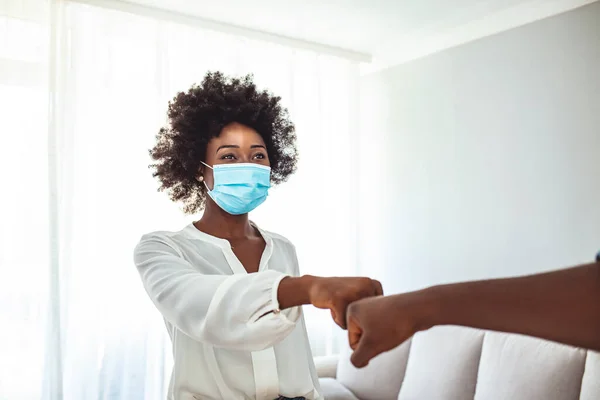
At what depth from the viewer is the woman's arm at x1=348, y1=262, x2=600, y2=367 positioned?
2.14 feet

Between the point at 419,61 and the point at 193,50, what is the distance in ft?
4.63

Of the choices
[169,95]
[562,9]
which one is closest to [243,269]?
[169,95]

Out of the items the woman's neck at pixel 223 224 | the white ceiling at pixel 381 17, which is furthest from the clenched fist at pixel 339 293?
the white ceiling at pixel 381 17

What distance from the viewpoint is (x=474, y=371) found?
2602 millimetres

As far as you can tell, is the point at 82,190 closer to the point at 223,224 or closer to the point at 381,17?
the point at 223,224

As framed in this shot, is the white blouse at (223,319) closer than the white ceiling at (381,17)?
Yes

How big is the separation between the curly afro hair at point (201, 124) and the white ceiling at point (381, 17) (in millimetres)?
1564

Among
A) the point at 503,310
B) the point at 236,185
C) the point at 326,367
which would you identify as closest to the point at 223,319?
the point at 503,310

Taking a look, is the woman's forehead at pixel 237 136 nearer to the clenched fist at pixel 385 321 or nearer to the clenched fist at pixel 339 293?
the clenched fist at pixel 339 293

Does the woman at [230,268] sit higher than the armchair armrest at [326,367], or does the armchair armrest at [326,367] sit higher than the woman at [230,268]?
the woman at [230,268]

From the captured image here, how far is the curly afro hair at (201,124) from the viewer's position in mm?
1567

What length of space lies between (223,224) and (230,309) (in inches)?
21.7

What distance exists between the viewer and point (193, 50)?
3.32m

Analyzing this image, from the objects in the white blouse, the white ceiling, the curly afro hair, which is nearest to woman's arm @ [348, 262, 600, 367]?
the white blouse
